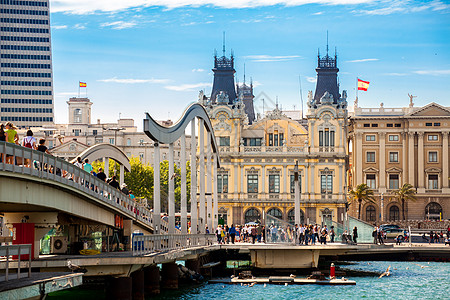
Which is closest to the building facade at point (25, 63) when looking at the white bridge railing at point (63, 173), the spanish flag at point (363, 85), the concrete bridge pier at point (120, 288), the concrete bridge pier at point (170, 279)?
the spanish flag at point (363, 85)

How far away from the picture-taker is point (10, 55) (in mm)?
165625

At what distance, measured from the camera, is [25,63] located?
166625 millimetres

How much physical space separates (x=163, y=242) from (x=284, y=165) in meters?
61.6

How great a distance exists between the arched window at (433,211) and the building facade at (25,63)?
3199 inches

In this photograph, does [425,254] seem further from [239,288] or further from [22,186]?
[22,186]

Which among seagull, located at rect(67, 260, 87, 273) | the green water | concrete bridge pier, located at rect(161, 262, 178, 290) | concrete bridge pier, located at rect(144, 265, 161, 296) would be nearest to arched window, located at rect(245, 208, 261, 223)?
the green water

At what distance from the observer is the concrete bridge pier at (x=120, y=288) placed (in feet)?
110

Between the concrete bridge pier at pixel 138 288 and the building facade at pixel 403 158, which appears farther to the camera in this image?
the building facade at pixel 403 158

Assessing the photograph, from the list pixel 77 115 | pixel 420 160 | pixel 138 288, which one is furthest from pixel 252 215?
pixel 77 115

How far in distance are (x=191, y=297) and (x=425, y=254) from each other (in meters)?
27.5

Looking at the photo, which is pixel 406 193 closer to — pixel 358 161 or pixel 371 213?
pixel 371 213

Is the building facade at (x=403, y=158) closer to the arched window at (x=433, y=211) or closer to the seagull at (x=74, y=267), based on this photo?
the arched window at (x=433, y=211)

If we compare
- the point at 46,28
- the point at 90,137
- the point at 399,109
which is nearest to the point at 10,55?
the point at 46,28

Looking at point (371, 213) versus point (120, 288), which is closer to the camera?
point (120, 288)
